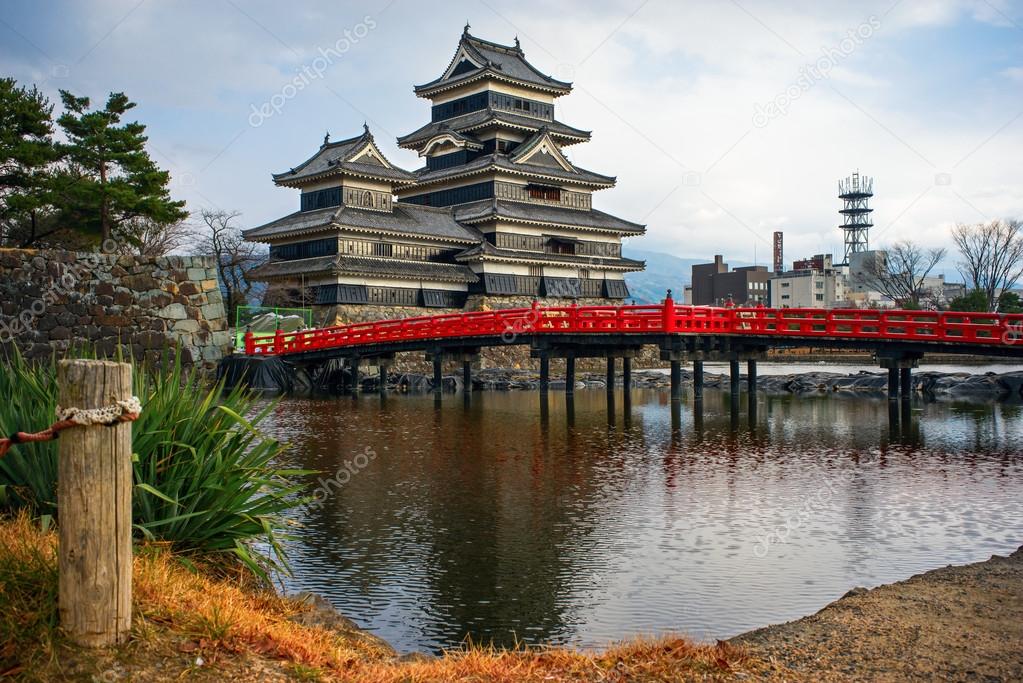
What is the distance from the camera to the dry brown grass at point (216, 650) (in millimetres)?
4891

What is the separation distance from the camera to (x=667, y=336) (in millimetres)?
31266

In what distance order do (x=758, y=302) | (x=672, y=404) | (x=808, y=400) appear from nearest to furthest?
(x=672, y=404) < (x=808, y=400) < (x=758, y=302)

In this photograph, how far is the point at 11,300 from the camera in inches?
747

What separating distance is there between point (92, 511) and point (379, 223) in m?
45.9

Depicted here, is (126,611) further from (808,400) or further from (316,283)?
(316,283)

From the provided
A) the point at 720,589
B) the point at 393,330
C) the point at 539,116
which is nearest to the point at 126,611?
the point at 720,589

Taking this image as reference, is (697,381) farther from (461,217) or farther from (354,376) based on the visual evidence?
(461,217)

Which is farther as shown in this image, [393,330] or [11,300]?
[393,330]

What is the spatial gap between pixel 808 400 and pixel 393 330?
51.1ft

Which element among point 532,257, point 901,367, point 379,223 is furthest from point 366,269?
point 901,367

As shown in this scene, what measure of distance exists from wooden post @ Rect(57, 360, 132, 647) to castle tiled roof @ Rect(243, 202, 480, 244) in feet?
143

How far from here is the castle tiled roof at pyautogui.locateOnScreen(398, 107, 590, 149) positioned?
5616 centimetres

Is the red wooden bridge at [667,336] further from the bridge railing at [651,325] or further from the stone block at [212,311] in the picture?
the stone block at [212,311]

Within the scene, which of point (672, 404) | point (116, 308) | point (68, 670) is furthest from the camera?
point (672, 404)
